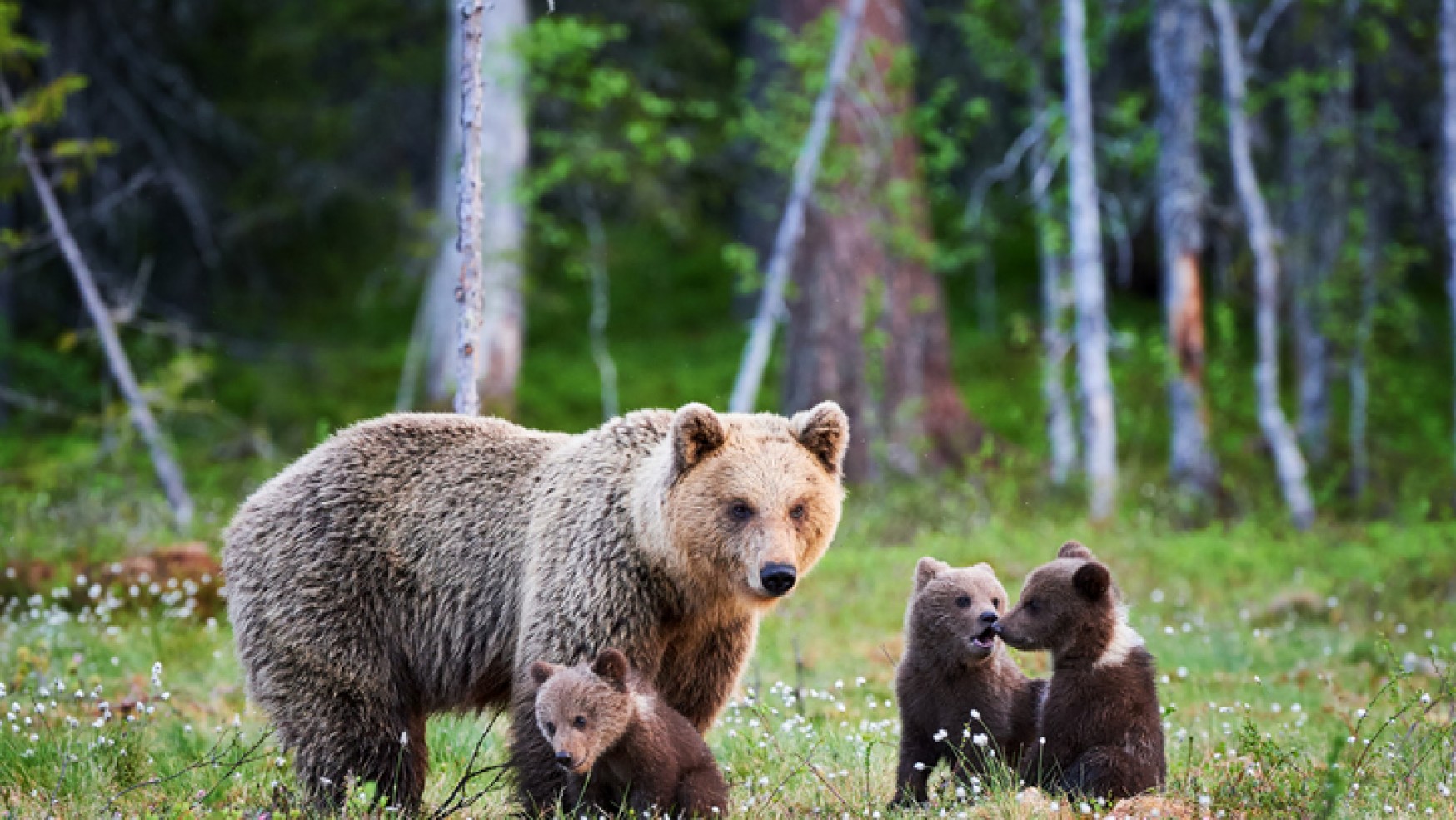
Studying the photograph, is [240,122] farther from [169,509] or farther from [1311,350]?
[1311,350]

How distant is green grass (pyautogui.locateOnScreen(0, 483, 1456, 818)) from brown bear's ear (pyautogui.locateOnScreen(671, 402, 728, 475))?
49.9 inches

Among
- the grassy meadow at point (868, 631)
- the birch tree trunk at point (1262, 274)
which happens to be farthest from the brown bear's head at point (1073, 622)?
the birch tree trunk at point (1262, 274)

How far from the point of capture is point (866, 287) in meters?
17.6

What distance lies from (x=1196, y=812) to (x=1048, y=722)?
2.21 feet

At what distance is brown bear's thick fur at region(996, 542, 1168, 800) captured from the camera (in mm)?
5785

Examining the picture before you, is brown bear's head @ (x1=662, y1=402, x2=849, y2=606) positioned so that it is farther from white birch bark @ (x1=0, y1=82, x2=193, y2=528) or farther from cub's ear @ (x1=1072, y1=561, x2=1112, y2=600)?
white birch bark @ (x1=0, y1=82, x2=193, y2=528)

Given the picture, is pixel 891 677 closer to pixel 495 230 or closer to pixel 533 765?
pixel 533 765

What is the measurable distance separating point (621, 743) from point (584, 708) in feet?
0.87

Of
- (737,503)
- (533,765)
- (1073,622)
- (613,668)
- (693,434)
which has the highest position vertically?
(693,434)

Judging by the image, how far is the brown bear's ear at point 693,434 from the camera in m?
5.91

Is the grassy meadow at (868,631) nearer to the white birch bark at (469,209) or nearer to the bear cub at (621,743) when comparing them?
the bear cub at (621,743)

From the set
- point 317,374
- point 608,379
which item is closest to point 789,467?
point 608,379

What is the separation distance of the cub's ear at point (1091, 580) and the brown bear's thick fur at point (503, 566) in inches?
39.4

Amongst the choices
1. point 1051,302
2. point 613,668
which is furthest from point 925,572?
point 1051,302
